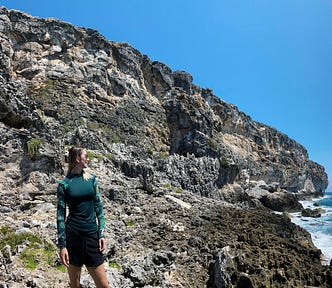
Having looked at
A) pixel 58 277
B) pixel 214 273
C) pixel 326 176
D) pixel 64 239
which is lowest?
pixel 214 273

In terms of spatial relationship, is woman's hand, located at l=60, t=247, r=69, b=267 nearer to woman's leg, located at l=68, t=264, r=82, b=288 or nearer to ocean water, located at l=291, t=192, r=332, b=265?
woman's leg, located at l=68, t=264, r=82, b=288

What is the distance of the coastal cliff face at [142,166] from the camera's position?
10906mm

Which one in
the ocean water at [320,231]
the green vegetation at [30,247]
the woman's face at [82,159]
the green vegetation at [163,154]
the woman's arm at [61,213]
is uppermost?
the green vegetation at [163,154]

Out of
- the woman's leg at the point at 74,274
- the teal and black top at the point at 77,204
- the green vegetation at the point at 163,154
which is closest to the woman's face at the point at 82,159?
the teal and black top at the point at 77,204

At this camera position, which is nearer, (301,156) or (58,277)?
(58,277)

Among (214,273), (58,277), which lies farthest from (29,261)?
(214,273)

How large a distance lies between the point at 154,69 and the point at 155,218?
148 feet

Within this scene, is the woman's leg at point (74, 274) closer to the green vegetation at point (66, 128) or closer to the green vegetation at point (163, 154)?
the green vegetation at point (66, 128)

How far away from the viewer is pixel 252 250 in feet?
46.5

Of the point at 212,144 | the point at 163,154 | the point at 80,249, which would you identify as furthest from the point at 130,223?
the point at 212,144

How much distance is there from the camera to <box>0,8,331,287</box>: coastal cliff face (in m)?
10.9

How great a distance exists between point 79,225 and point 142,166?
947 inches

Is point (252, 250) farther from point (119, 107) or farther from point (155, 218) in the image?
point (119, 107)

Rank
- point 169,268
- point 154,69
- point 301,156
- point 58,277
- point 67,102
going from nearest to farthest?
point 58,277 < point 169,268 < point 67,102 < point 154,69 < point 301,156
